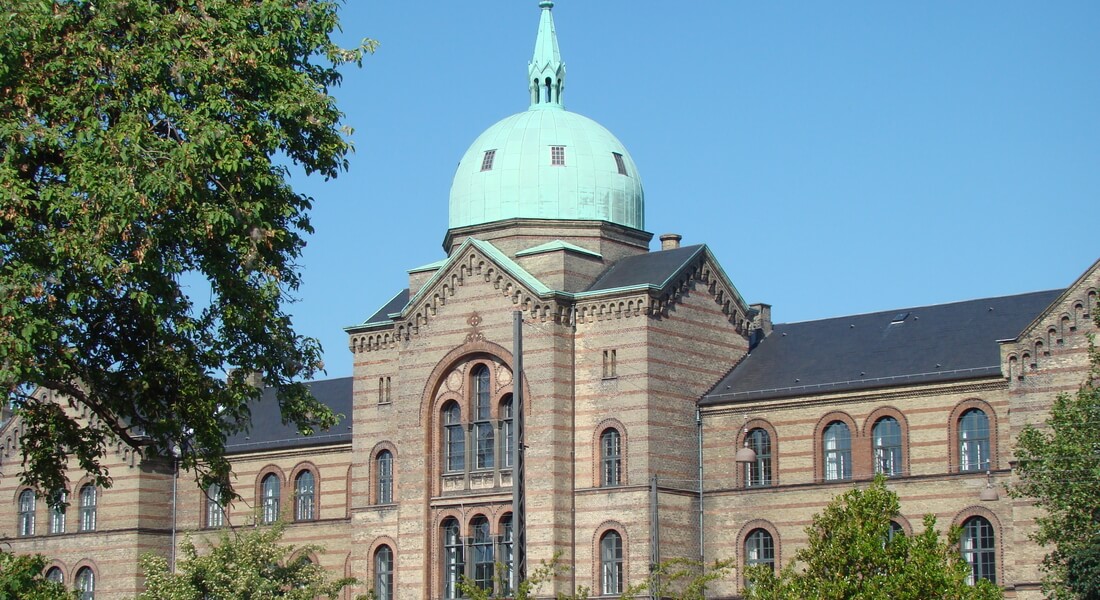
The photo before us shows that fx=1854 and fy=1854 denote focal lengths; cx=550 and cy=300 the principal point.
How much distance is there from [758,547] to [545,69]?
19.8 m

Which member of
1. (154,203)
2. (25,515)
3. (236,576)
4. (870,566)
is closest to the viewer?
(154,203)

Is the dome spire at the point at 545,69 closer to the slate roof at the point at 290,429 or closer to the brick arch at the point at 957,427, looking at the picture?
the slate roof at the point at 290,429

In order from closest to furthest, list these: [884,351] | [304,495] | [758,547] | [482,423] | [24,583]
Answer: [24,583]
[758,547]
[884,351]
[482,423]
[304,495]

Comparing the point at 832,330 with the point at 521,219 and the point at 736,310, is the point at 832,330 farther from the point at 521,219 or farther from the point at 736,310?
the point at 521,219

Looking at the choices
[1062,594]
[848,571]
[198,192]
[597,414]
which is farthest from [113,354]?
[597,414]

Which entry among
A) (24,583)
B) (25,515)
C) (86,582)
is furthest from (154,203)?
(25,515)

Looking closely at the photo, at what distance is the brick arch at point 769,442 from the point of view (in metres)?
60.7

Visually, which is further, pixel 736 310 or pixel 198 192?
pixel 736 310

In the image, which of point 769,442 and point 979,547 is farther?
point 769,442

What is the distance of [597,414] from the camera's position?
6088 cm

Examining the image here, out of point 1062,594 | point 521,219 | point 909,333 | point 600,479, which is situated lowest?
point 1062,594

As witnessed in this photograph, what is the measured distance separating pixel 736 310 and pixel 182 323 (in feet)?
122

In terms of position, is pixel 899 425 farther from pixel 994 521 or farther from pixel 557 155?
pixel 557 155

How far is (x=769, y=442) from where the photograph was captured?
61.1 m
